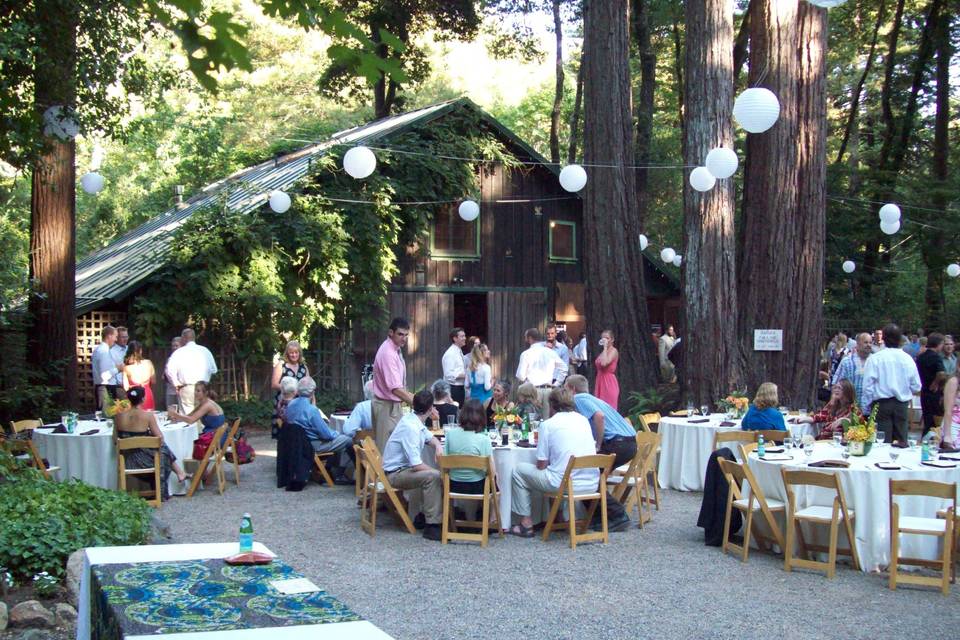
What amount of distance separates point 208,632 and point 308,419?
8113mm

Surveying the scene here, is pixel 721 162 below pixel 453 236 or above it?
above

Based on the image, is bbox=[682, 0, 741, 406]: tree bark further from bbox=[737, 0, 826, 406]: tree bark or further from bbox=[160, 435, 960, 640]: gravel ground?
bbox=[160, 435, 960, 640]: gravel ground

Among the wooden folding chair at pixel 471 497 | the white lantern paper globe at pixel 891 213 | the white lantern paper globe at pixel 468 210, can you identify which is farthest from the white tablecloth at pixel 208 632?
the white lantern paper globe at pixel 891 213

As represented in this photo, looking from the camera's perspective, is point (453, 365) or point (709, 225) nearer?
point (453, 365)

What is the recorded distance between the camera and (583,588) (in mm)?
7027

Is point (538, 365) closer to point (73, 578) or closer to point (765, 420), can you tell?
point (765, 420)

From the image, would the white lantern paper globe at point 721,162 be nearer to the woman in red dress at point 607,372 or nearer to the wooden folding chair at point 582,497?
the woman in red dress at point 607,372

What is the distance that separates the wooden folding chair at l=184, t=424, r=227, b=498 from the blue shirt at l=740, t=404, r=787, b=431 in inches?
216

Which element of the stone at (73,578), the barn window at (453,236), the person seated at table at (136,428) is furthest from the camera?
the barn window at (453,236)

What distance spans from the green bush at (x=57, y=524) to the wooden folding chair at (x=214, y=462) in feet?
9.85

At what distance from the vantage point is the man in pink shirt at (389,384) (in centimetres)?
A: 1048

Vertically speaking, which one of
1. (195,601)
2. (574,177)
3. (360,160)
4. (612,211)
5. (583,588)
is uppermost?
(360,160)

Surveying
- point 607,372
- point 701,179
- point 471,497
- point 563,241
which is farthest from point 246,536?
point 563,241

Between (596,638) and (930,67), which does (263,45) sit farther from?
(596,638)
